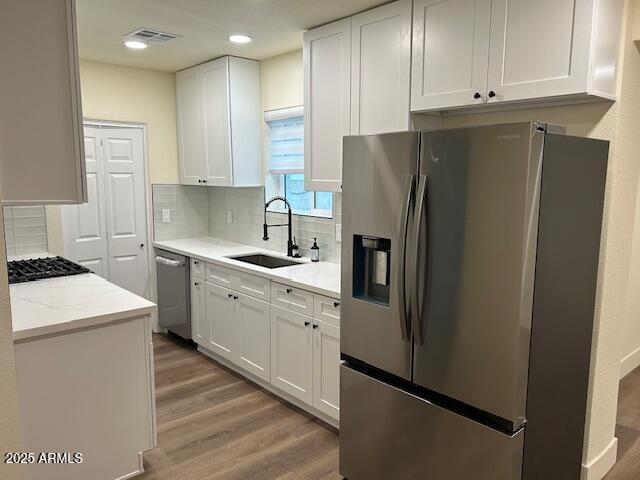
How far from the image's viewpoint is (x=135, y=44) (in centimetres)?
357

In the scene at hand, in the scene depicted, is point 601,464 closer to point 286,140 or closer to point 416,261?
point 416,261

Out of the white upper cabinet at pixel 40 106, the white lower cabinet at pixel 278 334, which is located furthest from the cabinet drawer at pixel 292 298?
the white upper cabinet at pixel 40 106

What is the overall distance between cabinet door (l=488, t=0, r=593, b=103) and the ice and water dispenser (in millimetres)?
852

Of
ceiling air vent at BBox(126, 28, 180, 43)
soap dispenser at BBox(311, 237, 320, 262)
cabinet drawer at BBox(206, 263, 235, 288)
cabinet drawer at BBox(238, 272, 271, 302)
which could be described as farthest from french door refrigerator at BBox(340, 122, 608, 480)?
ceiling air vent at BBox(126, 28, 180, 43)

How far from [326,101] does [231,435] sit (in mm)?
2163

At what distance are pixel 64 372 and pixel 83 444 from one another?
0.39m

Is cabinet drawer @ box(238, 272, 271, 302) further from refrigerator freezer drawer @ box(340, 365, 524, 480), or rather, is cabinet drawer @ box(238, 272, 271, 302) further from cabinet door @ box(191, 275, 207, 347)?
refrigerator freezer drawer @ box(340, 365, 524, 480)

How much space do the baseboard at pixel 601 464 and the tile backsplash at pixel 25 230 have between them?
4050 millimetres

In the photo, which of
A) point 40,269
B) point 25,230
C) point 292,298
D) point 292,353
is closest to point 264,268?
point 292,298

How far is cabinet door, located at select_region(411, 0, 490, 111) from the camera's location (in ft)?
7.38

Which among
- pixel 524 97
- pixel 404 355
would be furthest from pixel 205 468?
pixel 524 97

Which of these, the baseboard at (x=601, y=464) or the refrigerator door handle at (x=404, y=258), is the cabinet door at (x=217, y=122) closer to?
the refrigerator door handle at (x=404, y=258)

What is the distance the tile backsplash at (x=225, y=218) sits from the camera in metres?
3.94

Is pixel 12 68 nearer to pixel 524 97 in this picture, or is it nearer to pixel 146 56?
pixel 524 97
